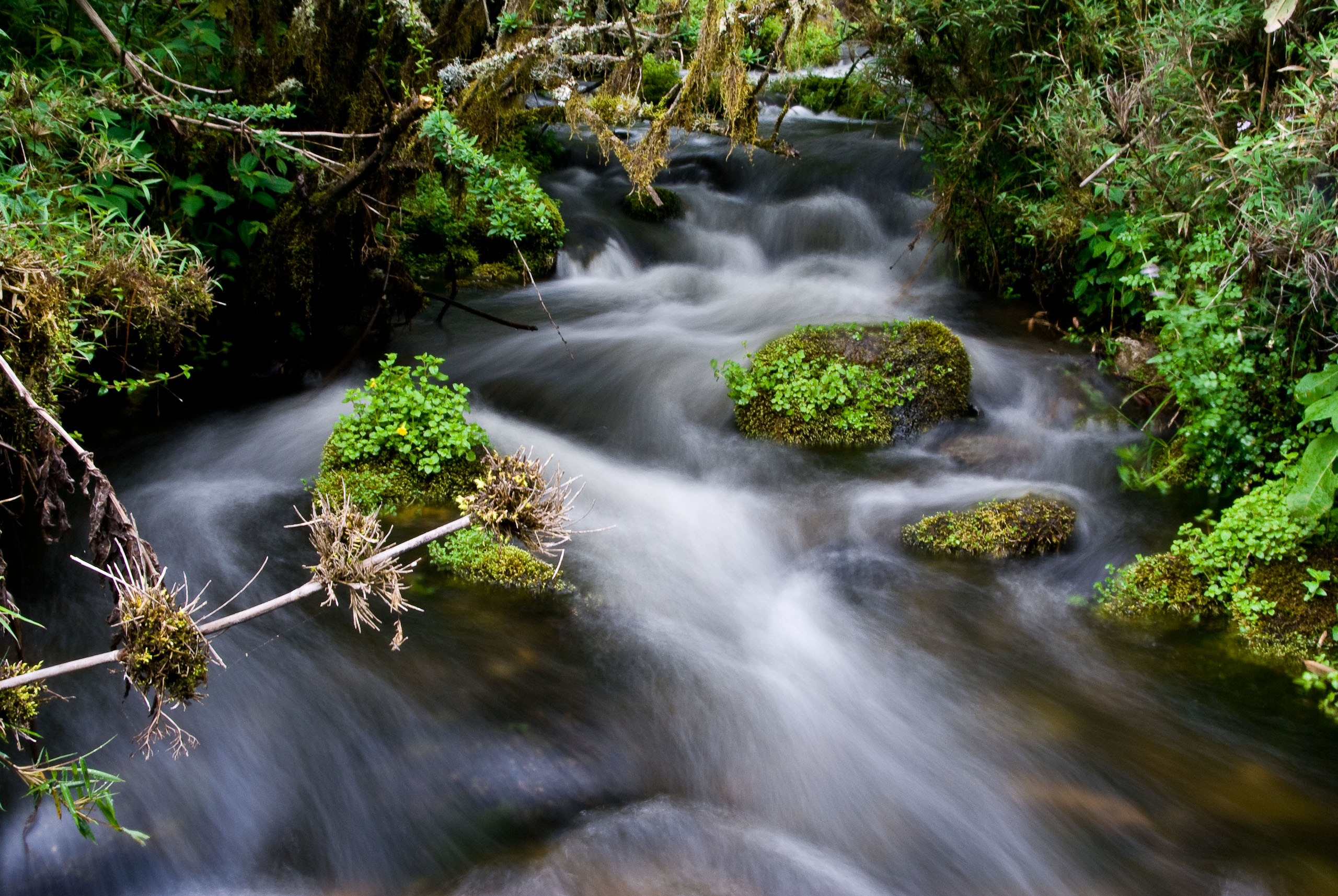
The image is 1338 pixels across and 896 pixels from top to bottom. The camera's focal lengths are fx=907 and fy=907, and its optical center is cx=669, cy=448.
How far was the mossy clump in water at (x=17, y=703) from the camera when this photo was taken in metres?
2.36

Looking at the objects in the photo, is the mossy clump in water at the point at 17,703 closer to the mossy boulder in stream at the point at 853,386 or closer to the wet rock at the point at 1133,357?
the mossy boulder in stream at the point at 853,386

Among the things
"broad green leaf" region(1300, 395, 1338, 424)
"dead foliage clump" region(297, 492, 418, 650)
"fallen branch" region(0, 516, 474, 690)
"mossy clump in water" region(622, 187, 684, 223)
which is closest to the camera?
"fallen branch" region(0, 516, 474, 690)

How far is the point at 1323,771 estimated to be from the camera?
3.53 meters

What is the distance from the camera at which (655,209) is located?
10406 mm

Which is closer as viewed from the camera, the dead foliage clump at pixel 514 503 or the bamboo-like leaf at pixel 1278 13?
the dead foliage clump at pixel 514 503

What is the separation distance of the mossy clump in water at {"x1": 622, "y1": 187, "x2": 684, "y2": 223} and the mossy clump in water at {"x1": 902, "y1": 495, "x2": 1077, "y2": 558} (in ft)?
20.2

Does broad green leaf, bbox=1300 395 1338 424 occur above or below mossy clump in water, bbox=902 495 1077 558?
above

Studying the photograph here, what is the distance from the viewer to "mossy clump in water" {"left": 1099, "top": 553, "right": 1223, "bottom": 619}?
4.51m

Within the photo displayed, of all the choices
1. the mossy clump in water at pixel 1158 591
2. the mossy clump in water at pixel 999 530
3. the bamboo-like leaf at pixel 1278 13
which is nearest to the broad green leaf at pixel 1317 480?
the mossy clump in water at pixel 1158 591

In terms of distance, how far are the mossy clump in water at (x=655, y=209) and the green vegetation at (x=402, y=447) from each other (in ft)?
18.4

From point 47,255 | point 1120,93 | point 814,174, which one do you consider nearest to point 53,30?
point 47,255

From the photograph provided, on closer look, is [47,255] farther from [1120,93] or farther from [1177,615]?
[1120,93]

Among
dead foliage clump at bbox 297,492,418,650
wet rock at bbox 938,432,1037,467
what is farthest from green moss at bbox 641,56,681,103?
dead foliage clump at bbox 297,492,418,650

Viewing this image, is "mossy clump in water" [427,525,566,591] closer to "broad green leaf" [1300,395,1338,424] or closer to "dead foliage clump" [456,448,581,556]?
"dead foliage clump" [456,448,581,556]
